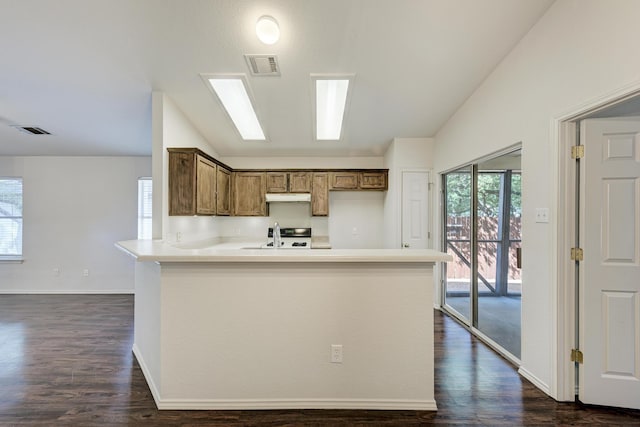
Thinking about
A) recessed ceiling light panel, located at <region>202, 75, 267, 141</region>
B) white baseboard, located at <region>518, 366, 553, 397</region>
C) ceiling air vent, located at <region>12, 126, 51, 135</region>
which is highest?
recessed ceiling light panel, located at <region>202, 75, 267, 141</region>

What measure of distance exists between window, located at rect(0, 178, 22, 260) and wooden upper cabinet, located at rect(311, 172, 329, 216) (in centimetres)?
530

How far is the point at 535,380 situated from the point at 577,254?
3.57ft

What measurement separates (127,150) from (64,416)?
4.14 m

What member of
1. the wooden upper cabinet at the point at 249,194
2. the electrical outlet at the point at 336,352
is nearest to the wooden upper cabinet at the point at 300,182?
the wooden upper cabinet at the point at 249,194

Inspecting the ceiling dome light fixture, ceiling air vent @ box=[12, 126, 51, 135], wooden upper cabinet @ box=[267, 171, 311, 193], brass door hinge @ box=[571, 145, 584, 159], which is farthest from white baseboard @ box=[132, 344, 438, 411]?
ceiling air vent @ box=[12, 126, 51, 135]

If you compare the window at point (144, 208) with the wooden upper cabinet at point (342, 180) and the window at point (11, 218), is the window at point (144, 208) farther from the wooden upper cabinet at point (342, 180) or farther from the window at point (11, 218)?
the wooden upper cabinet at point (342, 180)

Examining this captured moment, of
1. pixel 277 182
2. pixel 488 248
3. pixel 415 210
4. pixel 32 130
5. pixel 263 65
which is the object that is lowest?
pixel 488 248

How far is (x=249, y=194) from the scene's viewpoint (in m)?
4.96

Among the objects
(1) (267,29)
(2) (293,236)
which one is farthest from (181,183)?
(2) (293,236)

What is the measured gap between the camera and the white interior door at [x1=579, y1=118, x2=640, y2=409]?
2018 mm

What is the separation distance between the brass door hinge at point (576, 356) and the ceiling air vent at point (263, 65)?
3.50m

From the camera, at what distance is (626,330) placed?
79.8 inches

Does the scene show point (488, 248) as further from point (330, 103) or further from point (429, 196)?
point (330, 103)

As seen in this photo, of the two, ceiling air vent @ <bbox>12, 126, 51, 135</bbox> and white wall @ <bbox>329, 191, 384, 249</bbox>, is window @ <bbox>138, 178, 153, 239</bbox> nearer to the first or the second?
ceiling air vent @ <bbox>12, 126, 51, 135</bbox>
